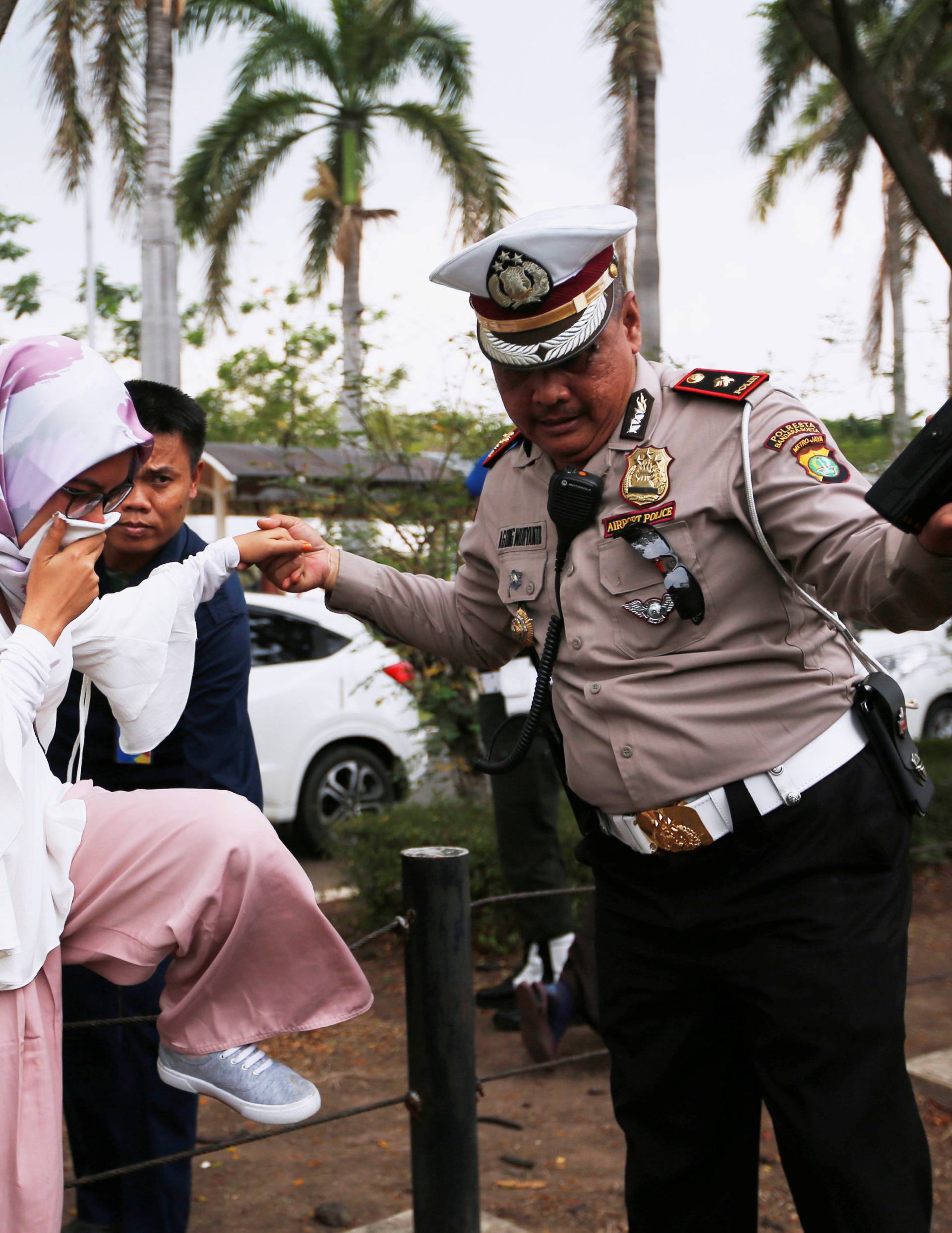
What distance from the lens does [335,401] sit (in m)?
6.28

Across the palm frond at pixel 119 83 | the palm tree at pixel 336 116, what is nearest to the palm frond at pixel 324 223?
the palm tree at pixel 336 116

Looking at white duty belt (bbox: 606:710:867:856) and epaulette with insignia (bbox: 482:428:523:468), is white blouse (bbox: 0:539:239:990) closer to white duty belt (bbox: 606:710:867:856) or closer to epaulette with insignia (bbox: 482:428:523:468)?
epaulette with insignia (bbox: 482:428:523:468)

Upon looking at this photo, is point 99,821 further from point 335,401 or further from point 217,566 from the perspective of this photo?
point 335,401

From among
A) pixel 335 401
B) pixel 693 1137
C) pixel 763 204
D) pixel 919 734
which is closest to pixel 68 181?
pixel 335 401

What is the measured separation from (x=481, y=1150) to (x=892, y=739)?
2.23m

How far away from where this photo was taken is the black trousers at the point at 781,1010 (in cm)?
196

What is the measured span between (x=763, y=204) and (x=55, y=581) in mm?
18420

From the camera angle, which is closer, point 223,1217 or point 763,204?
point 223,1217

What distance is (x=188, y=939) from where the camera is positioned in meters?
1.70

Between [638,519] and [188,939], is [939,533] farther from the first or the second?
[188,939]

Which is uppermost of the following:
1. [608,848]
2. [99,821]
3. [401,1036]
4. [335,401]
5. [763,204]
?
[763,204]

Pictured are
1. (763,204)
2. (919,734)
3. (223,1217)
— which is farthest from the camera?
(763,204)

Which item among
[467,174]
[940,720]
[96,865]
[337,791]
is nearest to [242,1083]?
[96,865]

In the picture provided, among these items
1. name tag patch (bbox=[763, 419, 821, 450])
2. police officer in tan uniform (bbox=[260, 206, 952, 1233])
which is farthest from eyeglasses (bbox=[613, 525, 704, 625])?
name tag patch (bbox=[763, 419, 821, 450])
